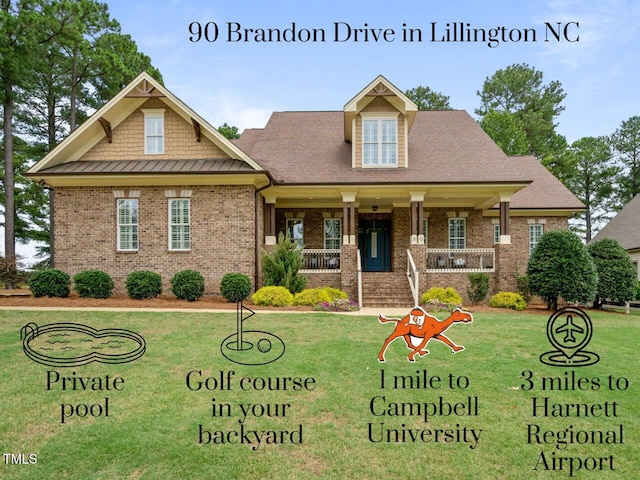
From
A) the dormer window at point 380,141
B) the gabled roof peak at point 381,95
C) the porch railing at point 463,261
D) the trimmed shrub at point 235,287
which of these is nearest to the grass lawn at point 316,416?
the trimmed shrub at point 235,287

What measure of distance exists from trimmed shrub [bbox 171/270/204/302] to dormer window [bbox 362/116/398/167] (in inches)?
299

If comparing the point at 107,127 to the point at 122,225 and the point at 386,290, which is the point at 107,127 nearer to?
the point at 122,225

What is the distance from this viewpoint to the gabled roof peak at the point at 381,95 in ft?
50.2

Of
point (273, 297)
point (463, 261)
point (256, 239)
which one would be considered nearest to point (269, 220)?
point (256, 239)

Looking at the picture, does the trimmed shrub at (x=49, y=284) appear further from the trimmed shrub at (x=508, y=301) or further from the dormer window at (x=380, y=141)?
the trimmed shrub at (x=508, y=301)

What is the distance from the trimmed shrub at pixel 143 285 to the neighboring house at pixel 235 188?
82cm

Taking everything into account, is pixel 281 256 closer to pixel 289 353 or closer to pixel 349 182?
pixel 349 182

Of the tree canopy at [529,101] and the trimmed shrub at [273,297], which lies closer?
the trimmed shrub at [273,297]

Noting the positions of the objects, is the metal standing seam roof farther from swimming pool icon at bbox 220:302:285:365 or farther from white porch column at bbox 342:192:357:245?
swimming pool icon at bbox 220:302:285:365

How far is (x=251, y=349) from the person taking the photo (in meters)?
6.98

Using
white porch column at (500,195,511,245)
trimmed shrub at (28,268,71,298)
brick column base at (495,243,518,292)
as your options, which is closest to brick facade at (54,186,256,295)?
trimmed shrub at (28,268,71,298)

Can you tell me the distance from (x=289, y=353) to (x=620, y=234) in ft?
89.0

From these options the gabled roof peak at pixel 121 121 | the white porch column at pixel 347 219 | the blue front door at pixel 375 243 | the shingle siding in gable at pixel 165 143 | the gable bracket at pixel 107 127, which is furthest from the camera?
the blue front door at pixel 375 243

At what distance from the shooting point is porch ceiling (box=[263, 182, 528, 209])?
15.1 meters
